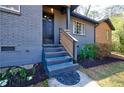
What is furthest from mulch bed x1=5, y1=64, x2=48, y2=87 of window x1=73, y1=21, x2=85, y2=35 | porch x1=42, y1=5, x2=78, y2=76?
window x1=73, y1=21, x2=85, y2=35

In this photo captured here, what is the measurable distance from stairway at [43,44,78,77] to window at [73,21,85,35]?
430 cm

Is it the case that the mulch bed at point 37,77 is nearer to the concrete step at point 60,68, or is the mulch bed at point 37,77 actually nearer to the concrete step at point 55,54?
the concrete step at point 60,68

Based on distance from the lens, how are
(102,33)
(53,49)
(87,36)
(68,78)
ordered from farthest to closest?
(102,33) → (87,36) → (53,49) → (68,78)

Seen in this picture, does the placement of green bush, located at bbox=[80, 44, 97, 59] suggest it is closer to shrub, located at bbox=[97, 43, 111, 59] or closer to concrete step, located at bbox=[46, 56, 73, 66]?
shrub, located at bbox=[97, 43, 111, 59]

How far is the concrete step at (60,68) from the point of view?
7.77 m

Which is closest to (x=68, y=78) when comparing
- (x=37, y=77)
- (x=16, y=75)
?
(x=37, y=77)

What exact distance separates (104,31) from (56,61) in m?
11.3

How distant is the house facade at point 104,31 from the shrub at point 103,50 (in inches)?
119

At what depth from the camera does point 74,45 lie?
9.94 metres

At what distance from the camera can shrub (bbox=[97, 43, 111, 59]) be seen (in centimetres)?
1357

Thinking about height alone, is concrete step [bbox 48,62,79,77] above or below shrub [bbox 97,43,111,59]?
below

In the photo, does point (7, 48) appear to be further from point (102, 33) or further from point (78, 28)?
point (102, 33)

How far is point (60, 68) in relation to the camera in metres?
8.20

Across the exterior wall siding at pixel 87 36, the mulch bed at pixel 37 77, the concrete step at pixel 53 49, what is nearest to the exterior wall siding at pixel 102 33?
the exterior wall siding at pixel 87 36
